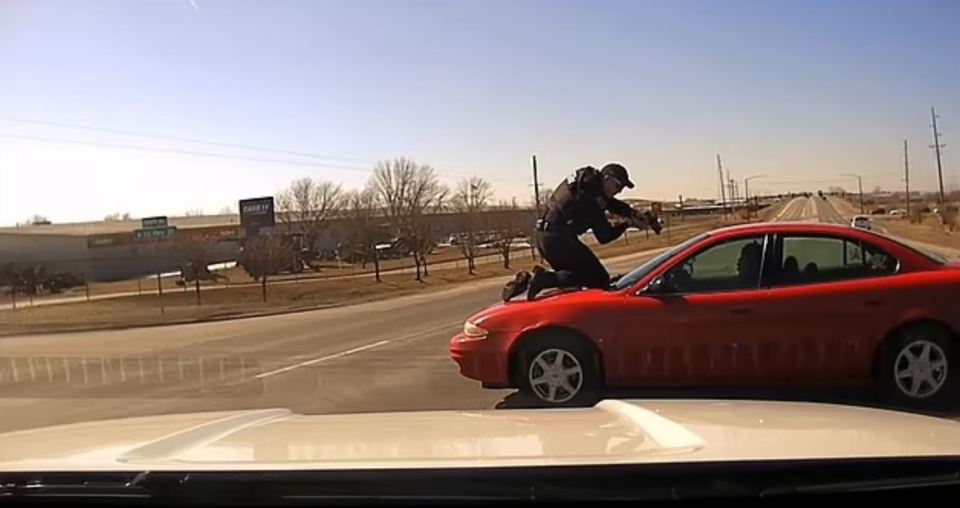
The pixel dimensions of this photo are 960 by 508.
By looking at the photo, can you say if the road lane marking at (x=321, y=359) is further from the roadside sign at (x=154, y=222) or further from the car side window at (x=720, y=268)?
the roadside sign at (x=154, y=222)

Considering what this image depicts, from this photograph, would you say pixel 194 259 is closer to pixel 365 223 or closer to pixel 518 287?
pixel 365 223

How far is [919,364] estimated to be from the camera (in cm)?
763

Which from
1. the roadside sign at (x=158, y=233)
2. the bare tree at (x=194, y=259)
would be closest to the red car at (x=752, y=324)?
the bare tree at (x=194, y=259)

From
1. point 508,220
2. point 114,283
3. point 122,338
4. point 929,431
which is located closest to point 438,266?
point 508,220

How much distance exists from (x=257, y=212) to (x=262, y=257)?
1396 centimetres

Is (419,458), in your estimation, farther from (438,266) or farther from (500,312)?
(438,266)

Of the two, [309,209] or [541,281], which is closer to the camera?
[541,281]

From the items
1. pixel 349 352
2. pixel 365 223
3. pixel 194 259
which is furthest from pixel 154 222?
pixel 349 352

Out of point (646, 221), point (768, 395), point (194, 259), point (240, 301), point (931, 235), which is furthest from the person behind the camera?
Answer: point (194, 259)

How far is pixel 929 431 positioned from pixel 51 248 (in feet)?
231

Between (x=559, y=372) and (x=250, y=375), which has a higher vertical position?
(x=559, y=372)

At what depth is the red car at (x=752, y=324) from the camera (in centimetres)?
761

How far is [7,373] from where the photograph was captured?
14344mm

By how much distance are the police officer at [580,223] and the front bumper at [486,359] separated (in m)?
0.87
